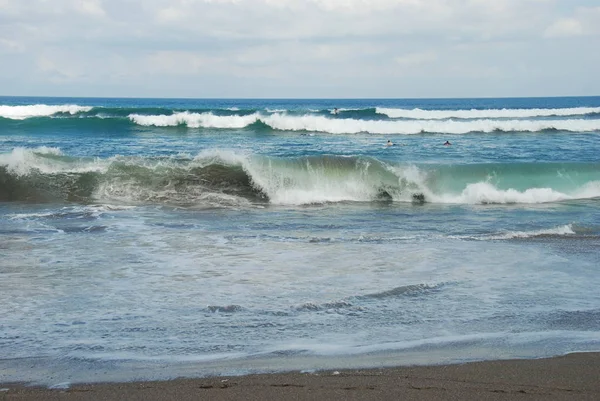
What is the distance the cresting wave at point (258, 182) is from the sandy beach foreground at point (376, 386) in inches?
383

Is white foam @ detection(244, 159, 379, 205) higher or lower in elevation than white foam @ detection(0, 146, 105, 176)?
lower

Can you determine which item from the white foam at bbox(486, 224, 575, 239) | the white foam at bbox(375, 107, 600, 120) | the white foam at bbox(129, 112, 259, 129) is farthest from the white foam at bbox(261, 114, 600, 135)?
the white foam at bbox(486, 224, 575, 239)

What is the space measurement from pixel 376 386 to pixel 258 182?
38.1 ft

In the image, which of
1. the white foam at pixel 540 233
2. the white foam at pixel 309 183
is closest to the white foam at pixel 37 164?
the white foam at pixel 309 183

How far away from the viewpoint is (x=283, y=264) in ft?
27.0

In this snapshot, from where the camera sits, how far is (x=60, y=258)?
8.55m

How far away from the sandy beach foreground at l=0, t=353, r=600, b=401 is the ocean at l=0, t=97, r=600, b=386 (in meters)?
0.19

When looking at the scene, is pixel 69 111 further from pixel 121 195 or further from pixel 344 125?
pixel 121 195

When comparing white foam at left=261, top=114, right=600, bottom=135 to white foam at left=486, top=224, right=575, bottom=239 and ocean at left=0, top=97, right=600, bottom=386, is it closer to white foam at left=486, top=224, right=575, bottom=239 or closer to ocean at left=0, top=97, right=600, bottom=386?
ocean at left=0, top=97, right=600, bottom=386

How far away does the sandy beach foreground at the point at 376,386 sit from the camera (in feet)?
13.8

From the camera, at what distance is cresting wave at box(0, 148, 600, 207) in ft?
49.8

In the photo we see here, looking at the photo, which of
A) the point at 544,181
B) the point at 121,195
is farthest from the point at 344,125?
the point at 121,195

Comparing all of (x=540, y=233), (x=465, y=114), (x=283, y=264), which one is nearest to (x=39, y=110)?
(x=465, y=114)

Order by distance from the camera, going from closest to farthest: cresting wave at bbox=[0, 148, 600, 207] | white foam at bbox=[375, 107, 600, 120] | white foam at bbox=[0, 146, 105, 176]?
cresting wave at bbox=[0, 148, 600, 207], white foam at bbox=[0, 146, 105, 176], white foam at bbox=[375, 107, 600, 120]
